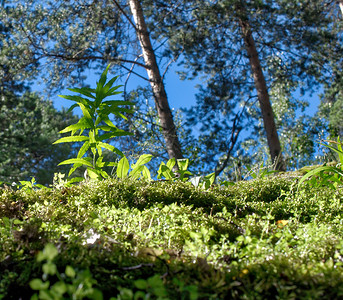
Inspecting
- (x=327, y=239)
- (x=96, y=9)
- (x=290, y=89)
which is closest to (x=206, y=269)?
(x=327, y=239)

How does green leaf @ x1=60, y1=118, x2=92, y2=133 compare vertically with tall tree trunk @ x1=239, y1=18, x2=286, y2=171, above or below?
below

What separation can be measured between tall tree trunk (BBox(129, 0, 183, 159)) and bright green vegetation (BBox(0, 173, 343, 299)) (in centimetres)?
494

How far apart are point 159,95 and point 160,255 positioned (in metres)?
6.64

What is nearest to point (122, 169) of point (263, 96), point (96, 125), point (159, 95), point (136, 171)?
point (136, 171)

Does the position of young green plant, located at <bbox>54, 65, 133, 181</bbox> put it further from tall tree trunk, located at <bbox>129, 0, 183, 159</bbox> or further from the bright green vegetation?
tall tree trunk, located at <bbox>129, 0, 183, 159</bbox>

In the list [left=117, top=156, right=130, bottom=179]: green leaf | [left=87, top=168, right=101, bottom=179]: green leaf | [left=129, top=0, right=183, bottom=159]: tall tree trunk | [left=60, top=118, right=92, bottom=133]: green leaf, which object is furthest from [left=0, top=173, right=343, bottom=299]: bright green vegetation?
[left=129, top=0, right=183, bottom=159]: tall tree trunk

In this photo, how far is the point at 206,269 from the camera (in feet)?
4.80

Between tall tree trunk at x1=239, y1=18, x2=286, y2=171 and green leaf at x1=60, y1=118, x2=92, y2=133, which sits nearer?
green leaf at x1=60, y1=118, x2=92, y2=133

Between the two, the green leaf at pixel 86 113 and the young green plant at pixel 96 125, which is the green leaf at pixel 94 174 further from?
the green leaf at pixel 86 113

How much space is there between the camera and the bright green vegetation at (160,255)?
1270 mm

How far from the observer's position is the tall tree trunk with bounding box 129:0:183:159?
772 cm

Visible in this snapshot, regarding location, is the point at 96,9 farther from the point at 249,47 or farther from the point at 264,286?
the point at 264,286

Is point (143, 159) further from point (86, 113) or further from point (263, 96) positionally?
point (263, 96)

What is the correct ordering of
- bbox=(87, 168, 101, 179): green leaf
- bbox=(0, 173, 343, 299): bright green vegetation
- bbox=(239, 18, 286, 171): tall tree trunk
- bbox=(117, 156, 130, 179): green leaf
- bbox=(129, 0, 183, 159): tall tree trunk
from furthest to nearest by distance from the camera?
1. bbox=(239, 18, 286, 171): tall tree trunk
2. bbox=(129, 0, 183, 159): tall tree trunk
3. bbox=(87, 168, 101, 179): green leaf
4. bbox=(117, 156, 130, 179): green leaf
5. bbox=(0, 173, 343, 299): bright green vegetation
